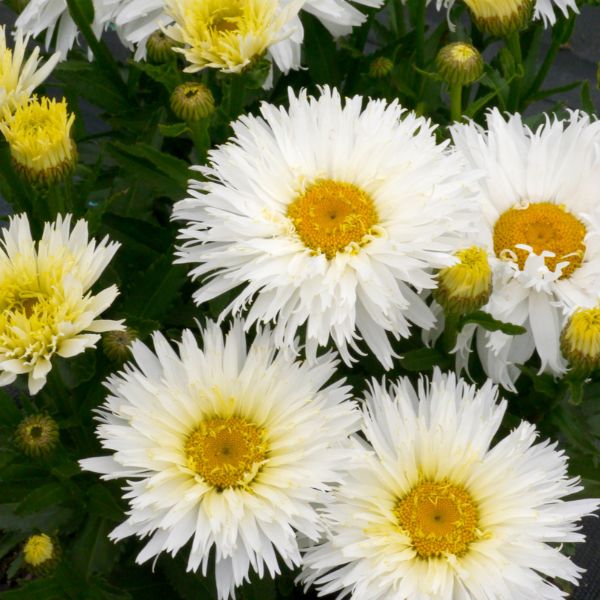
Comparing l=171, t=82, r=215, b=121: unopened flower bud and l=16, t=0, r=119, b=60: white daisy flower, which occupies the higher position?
l=16, t=0, r=119, b=60: white daisy flower

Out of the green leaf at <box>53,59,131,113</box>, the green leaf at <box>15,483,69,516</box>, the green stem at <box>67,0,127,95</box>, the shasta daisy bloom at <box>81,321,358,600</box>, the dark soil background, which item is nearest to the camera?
the shasta daisy bloom at <box>81,321,358,600</box>

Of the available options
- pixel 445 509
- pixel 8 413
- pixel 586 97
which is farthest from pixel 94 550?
pixel 586 97

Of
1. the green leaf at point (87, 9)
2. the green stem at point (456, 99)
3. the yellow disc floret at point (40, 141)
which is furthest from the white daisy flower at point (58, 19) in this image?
the green stem at point (456, 99)

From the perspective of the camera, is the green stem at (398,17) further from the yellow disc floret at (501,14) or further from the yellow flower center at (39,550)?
the yellow flower center at (39,550)

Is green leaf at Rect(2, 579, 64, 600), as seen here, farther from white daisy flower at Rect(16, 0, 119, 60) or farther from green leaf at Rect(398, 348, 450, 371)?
white daisy flower at Rect(16, 0, 119, 60)

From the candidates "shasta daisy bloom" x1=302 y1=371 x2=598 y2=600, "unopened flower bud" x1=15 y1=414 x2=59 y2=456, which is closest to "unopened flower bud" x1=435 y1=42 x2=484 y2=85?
"shasta daisy bloom" x1=302 y1=371 x2=598 y2=600

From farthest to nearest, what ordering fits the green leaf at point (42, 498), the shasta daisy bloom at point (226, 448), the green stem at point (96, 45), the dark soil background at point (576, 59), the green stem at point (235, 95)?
1. the dark soil background at point (576, 59)
2. the green stem at point (96, 45)
3. the green stem at point (235, 95)
4. the green leaf at point (42, 498)
5. the shasta daisy bloom at point (226, 448)
